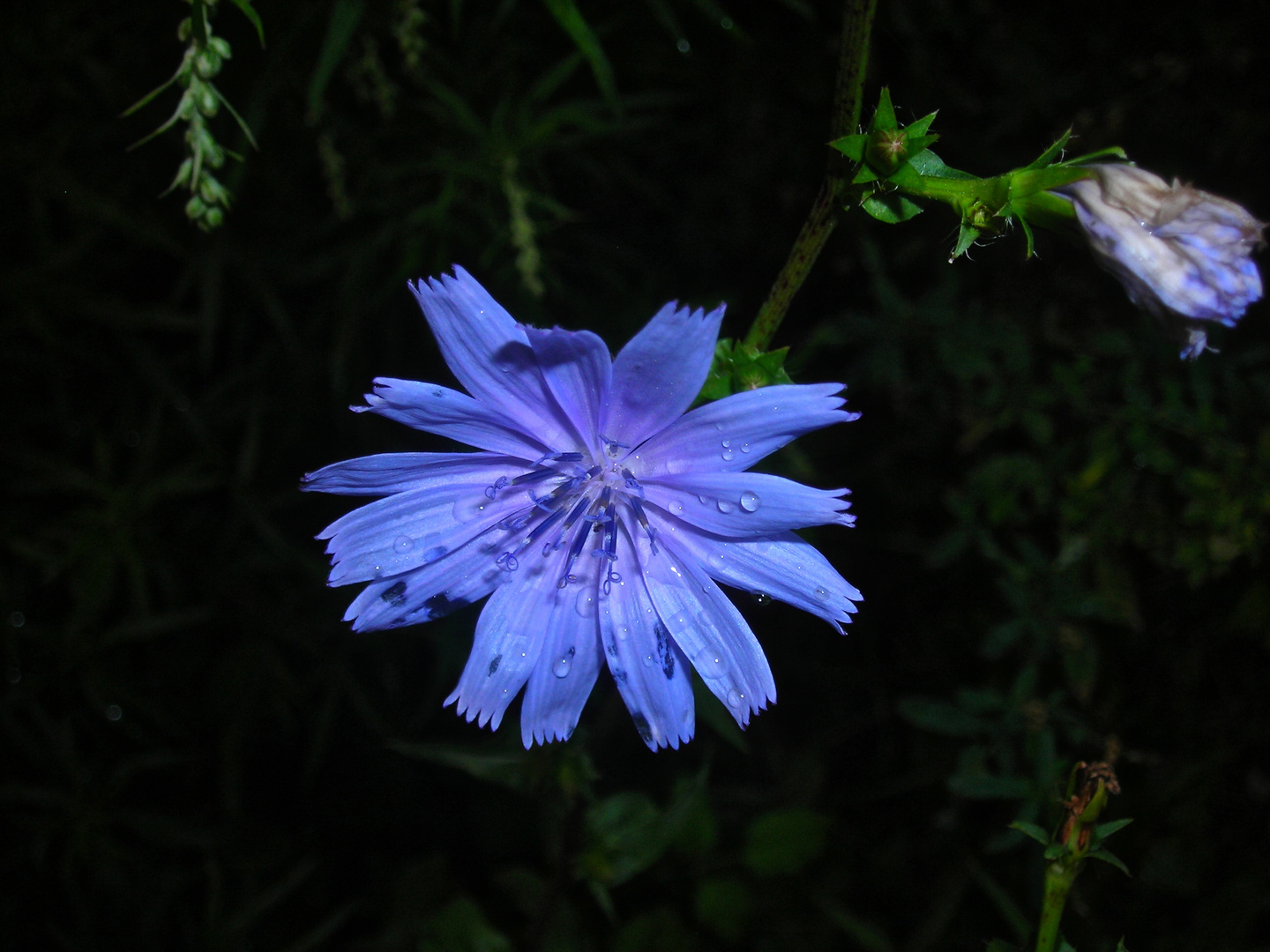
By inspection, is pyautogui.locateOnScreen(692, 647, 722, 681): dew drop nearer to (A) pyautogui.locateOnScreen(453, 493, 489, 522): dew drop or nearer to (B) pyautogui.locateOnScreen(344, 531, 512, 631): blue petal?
(B) pyautogui.locateOnScreen(344, 531, 512, 631): blue petal

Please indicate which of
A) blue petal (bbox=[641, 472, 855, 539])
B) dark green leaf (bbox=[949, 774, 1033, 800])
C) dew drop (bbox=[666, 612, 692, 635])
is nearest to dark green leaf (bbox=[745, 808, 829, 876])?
dark green leaf (bbox=[949, 774, 1033, 800])

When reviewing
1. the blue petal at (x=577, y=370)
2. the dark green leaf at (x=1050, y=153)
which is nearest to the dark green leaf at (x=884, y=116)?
the dark green leaf at (x=1050, y=153)

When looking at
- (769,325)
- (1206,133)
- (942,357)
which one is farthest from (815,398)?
(1206,133)

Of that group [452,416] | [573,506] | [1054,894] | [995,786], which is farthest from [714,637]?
[995,786]

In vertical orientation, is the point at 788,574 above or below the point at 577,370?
below

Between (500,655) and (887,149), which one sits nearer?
(887,149)

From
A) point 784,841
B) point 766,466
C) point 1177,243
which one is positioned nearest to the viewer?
point 1177,243

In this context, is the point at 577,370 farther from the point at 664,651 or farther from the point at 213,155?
the point at 213,155
